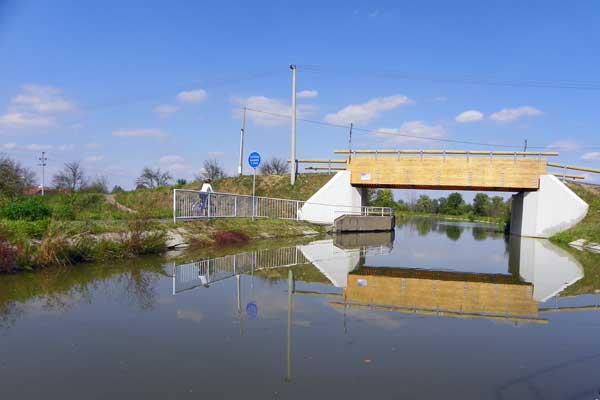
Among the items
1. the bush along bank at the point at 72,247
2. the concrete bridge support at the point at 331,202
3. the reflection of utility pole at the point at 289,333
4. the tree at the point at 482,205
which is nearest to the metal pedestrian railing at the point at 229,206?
the concrete bridge support at the point at 331,202

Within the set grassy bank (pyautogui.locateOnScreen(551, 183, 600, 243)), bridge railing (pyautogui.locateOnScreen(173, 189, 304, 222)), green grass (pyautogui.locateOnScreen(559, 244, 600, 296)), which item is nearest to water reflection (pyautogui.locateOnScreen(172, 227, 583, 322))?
green grass (pyautogui.locateOnScreen(559, 244, 600, 296))

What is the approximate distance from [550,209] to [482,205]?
190ft

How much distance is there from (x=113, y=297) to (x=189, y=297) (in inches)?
47.2

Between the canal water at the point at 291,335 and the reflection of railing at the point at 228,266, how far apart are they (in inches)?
4.5

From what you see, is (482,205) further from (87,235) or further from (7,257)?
(7,257)

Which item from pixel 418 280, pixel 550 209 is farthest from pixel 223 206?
pixel 550 209

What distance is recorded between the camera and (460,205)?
8900 centimetres

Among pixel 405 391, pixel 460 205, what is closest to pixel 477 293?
pixel 405 391

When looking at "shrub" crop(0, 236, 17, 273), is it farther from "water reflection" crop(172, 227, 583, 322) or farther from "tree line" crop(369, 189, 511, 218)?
"tree line" crop(369, 189, 511, 218)

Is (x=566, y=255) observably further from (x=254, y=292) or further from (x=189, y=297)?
(x=189, y=297)

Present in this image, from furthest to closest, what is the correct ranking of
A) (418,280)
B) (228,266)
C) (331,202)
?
(331,202) < (228,266) < (418,280)

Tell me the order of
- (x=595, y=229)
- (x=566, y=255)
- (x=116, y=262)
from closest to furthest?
(x=116, y=262), (x=566, y=255), (x=595, y=229)

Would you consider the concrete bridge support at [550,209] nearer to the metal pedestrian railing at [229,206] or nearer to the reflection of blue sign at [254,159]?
the metal pedestrian railing at [229,206]

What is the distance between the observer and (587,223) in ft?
79.0
